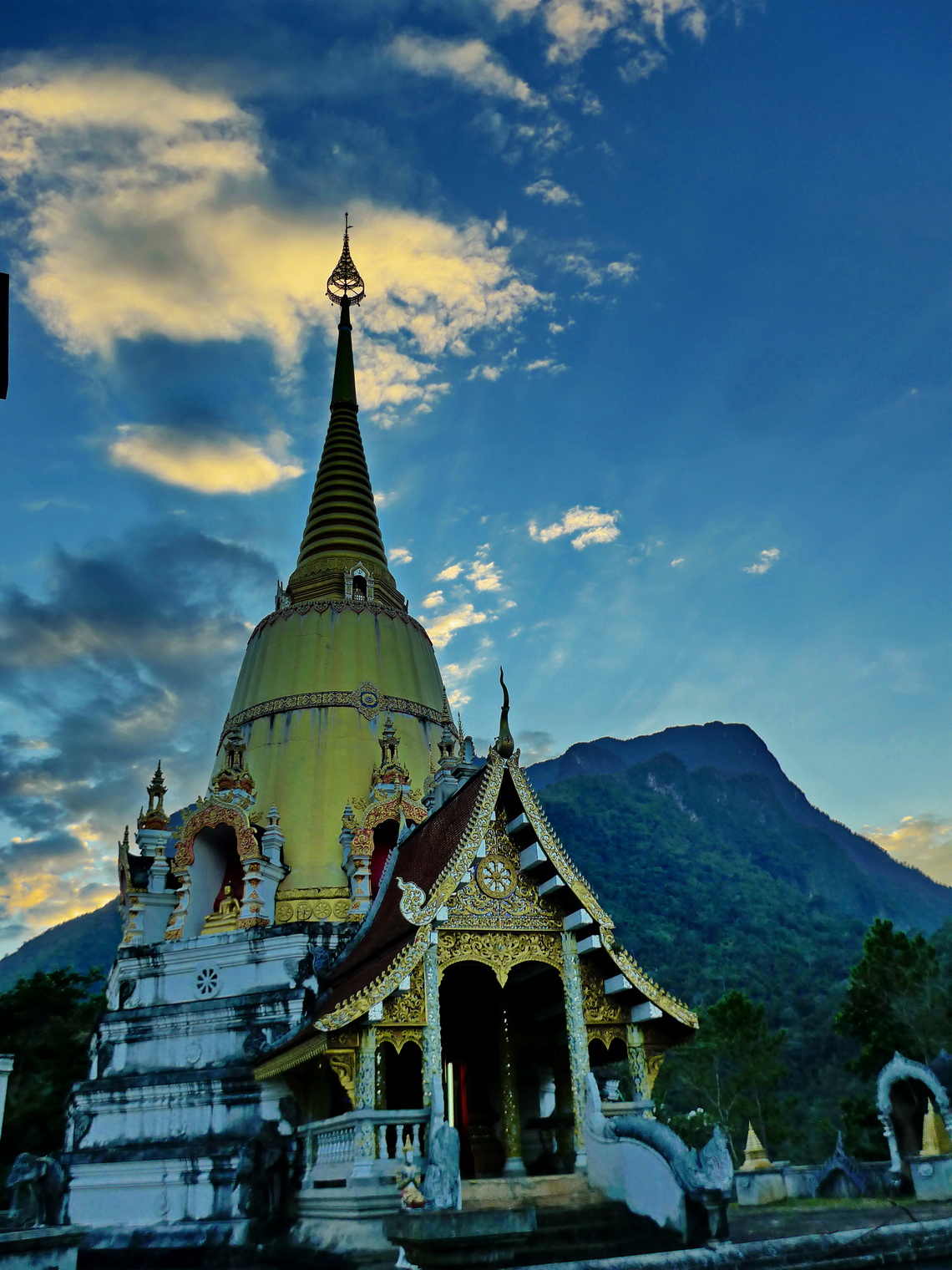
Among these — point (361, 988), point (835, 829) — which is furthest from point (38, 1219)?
point (835, 829)

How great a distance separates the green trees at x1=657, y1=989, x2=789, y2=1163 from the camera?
3675cm

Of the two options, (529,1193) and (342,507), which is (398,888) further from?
(342,507)

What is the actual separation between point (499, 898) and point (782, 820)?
125375 mm

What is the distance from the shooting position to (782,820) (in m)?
128

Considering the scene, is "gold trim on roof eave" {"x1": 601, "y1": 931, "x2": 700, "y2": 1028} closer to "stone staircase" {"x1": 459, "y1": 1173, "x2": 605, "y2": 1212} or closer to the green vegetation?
"stone staircase" {"x1": 459, "y1": 1173, "x2": 605, "y2": 1212}

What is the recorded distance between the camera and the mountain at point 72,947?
100m

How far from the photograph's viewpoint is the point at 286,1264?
11.0 metres

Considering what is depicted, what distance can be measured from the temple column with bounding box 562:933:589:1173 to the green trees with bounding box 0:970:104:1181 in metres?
21.1

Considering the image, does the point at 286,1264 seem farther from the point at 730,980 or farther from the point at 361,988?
the point at 730,980

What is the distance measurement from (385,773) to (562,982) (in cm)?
650

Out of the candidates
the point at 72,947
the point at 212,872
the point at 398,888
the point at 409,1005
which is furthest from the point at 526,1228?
the point at 72,947

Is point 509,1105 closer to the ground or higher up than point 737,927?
closer to the ground

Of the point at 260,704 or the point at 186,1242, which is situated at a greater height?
the point at 260,704

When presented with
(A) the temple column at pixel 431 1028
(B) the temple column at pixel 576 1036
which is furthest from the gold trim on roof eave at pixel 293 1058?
(B) the temple column at pixel 576 1036
